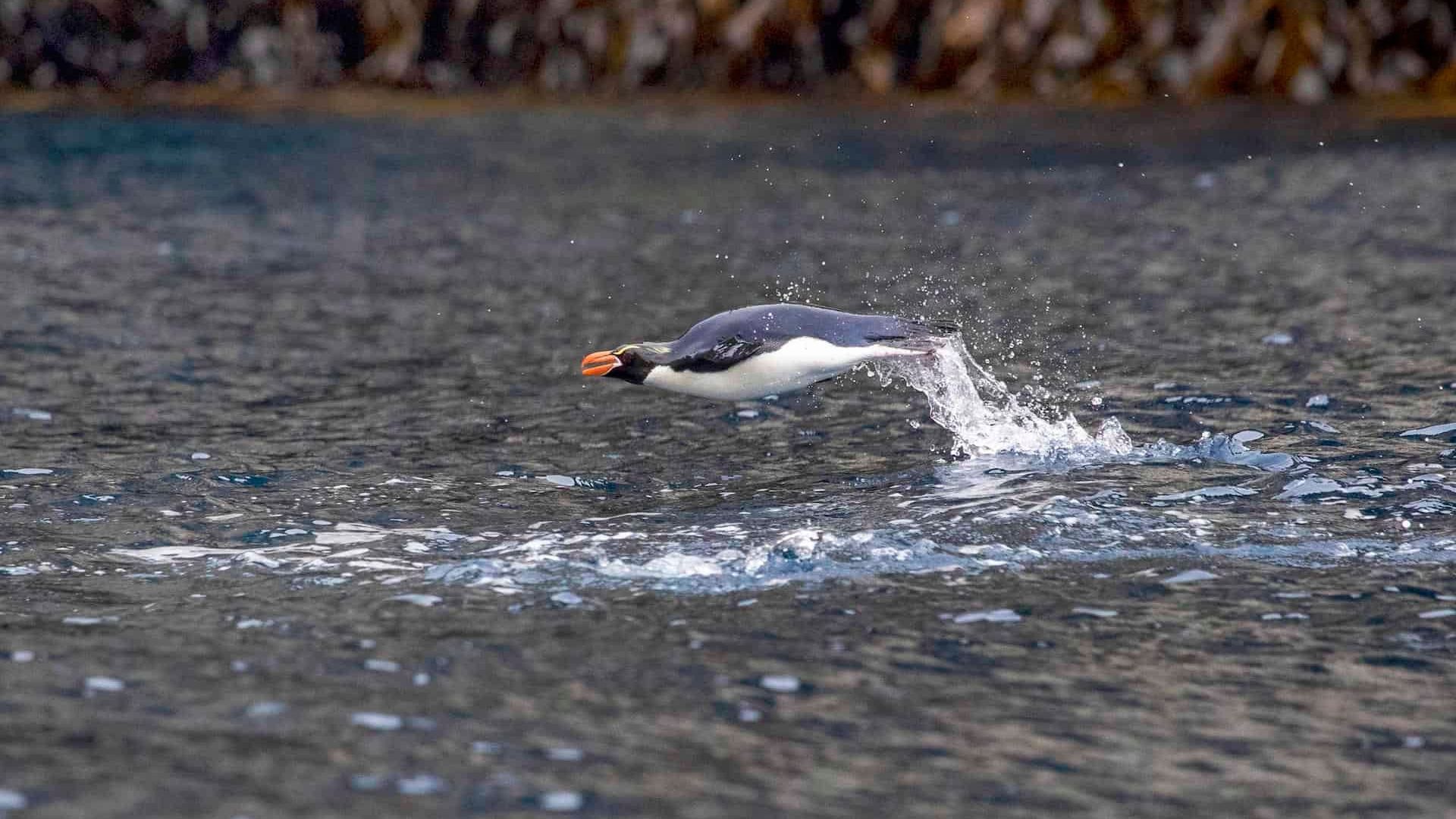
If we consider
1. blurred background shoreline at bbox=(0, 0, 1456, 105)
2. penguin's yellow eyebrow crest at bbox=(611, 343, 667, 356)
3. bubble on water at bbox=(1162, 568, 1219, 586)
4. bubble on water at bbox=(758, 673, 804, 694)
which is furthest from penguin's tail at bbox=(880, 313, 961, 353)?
blurred background shoreline at bbox=(0, 0, 1456, 105)

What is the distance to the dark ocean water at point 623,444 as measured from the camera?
803cm

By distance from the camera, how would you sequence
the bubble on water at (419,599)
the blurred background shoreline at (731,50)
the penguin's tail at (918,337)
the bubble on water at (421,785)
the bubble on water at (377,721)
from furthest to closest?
the blurred background shoreline at (731,50), the penguin's tail at (918,337), the bubble on water at (419,599), the bubble on water at (377,721), the bubble on water at (421,785)

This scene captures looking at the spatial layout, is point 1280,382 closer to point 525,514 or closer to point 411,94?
point 525,514

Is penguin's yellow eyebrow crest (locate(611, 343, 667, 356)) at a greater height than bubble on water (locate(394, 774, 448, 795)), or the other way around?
penguin's yellow eyebrow crest (locate(611, 343, 667, 356))

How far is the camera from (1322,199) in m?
24.5

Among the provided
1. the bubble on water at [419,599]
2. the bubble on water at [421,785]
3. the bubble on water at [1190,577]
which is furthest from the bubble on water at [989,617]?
the bubble on water at [421,785]

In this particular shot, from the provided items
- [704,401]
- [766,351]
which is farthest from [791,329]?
[704,401]

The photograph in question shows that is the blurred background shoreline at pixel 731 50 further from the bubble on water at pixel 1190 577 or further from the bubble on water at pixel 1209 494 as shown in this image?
the bubble on water at pixel 1190 577

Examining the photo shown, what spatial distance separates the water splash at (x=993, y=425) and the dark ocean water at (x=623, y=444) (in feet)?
0.14

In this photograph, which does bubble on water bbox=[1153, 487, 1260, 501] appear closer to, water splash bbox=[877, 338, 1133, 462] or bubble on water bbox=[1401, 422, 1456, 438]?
water splash bbox=[877, 338, 1133, 462]

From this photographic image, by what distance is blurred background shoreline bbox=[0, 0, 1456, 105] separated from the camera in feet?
128

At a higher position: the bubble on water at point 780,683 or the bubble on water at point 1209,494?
the bubble on water at point 1209,494

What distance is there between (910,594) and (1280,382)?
6.05 metres

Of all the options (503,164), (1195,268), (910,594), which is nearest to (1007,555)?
(910,594)
